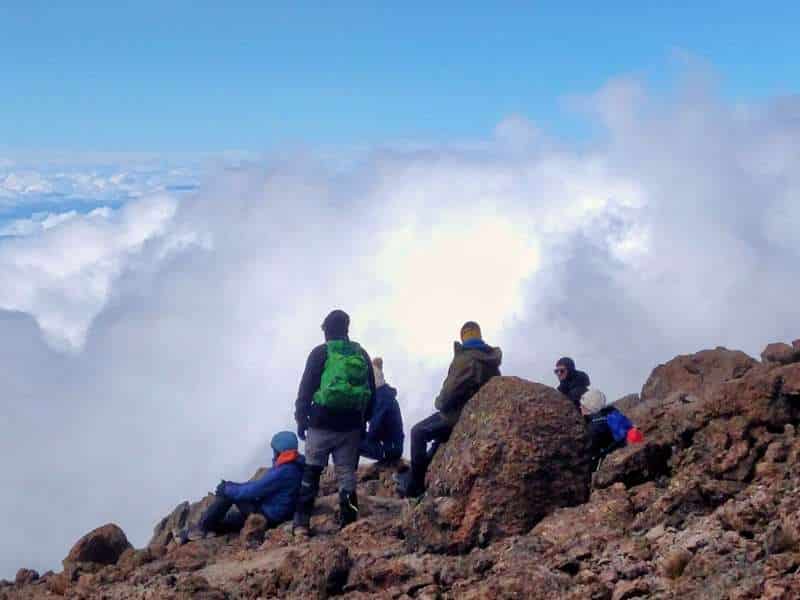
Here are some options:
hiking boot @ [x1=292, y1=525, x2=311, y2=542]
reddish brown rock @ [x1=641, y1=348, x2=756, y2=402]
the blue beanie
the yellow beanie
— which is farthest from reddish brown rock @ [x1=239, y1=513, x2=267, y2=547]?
reddish brown rock @ [x1=641, y1=348, x2=756, y2=402]

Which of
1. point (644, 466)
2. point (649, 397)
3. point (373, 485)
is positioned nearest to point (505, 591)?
point (644, 466)

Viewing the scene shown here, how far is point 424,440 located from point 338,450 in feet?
4.81

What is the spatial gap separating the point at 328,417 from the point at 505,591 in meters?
4.64

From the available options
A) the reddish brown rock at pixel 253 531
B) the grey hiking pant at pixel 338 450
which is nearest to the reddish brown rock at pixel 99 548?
the reddish brown rock at pixel 253 531

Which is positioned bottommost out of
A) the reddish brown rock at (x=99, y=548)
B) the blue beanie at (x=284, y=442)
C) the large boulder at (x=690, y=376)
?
the reddish brown rock at (x=99, y=548)

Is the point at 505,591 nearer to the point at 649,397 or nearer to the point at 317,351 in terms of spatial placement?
the point at 317,351

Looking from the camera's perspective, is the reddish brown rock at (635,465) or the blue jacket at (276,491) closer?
the reddish brown rock at (635,465)

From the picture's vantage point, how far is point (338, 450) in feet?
42.9

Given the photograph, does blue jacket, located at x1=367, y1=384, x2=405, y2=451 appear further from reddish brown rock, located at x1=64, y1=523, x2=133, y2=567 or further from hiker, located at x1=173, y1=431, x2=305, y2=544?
reddish brown rock, located at x1=64, y1=523, x2=133, y2=567

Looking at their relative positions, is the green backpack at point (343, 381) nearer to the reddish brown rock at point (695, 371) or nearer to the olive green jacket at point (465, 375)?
the olive green jacket at point (465, 375)

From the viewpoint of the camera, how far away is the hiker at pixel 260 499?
45.3 feet

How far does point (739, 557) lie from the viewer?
8141mm

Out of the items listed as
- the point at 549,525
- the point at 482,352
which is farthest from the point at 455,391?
the point at 549,525

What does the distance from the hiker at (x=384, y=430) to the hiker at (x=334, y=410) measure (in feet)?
9.93
